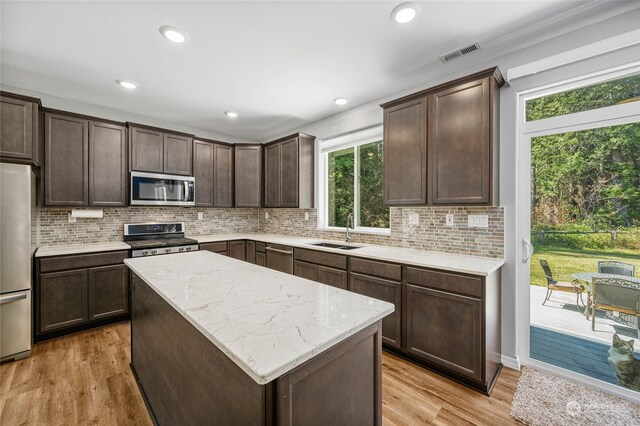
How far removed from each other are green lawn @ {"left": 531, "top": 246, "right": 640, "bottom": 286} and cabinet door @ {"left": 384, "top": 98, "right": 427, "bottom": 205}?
108 centimetres

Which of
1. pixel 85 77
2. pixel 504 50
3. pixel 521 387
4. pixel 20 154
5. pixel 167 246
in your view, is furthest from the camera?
pixel 167 246

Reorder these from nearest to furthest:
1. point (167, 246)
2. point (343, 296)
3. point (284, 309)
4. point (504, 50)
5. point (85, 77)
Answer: point (284, 309), point (343, 296), point (504, 50), point (85, 77), point (167, 246)

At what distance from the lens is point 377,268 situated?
2.69 meters

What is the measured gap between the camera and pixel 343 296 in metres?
1.39

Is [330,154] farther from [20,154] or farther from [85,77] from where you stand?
[20,154]

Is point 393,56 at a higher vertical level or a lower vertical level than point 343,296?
higher

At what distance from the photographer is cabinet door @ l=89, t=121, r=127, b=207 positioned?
11.1 ft

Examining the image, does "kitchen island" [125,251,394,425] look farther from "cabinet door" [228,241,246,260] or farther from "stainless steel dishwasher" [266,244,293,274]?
"cabinet door" [228,241,246,260]

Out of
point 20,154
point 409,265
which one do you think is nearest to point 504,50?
point 409,265

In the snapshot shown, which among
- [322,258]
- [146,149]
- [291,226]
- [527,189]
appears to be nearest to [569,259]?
[527,189]

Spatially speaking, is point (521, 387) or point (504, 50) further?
point (504, 50)

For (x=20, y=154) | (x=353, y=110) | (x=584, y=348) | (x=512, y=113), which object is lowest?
(x=584, y=348)

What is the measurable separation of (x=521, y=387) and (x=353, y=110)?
3.41 m

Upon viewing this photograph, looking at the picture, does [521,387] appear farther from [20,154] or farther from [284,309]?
[20,154]
